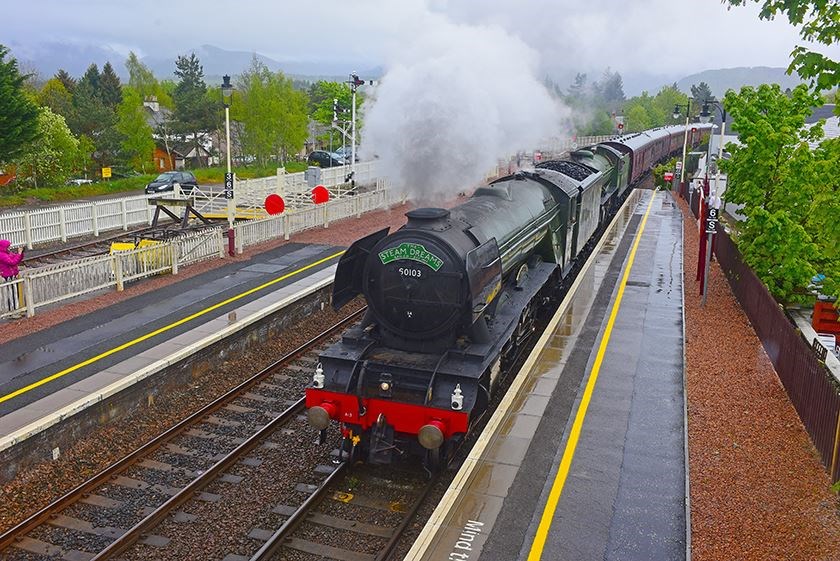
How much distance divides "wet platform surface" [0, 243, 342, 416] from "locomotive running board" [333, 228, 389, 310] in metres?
4.27

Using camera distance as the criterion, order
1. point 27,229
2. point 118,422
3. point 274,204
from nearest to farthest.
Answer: point 118,422
point 27,229
point 274,204

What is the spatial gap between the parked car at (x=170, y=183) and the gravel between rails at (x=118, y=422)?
14.6 meters

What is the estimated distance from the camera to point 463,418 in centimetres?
842

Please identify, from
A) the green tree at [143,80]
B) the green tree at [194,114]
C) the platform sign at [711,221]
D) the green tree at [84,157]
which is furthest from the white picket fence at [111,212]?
the green tree at [143,80]

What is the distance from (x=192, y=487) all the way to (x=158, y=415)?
2.70m

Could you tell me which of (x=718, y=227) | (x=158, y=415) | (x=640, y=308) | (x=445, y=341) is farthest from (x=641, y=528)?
(x=718, y=227)

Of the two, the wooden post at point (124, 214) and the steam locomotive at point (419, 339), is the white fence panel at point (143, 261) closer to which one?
the wooden post at point (124, 214)

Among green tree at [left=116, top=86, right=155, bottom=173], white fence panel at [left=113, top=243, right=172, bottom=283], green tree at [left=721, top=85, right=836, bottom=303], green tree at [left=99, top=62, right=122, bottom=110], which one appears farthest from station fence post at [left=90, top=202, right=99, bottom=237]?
green tree at [left=99, top=62, right=122, bottom=110]

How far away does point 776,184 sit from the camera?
55.8 feet

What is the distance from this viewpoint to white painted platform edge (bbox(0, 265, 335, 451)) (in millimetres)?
8938

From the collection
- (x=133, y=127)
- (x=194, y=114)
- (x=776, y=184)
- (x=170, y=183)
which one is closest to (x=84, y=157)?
(x=133, y=127)

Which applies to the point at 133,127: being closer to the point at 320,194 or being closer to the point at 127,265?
the point at 320,194

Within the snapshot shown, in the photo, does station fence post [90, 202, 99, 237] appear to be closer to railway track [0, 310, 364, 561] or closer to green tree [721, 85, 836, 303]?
railway track [0, 310, 364, 561]

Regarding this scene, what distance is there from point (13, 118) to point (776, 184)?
3017cm
